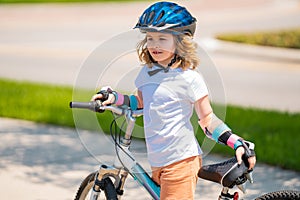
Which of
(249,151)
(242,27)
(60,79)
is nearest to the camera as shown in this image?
(249,151)

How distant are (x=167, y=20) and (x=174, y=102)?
15.0 inches

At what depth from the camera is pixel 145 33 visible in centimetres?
A: 351

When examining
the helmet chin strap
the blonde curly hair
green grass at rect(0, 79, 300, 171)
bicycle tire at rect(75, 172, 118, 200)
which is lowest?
green grass at rect(0, 79, 300, 171)

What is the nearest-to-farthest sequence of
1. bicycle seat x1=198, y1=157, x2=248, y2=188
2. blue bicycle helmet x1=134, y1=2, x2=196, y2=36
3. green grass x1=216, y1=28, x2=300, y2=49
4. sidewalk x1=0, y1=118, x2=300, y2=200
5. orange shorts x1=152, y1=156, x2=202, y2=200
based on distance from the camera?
bicycle seat x1=198, y1=157, x2=248, y2=188 < blue bicycle helmet x1=134, y1=2, x2=196, y2=36 < orange shorts x1=152, y1=156, x2=202, y2=200 < sidewalk x1=0, y1=118, x2=300, y2=200 < green grass x1=216, y1=28, x2=300, y2=49

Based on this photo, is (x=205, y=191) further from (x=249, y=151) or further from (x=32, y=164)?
(x=249, y=151)

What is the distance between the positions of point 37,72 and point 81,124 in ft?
32.3

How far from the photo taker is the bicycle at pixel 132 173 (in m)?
3.29

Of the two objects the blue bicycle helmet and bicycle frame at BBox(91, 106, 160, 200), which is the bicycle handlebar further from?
the blue bicycle helmet

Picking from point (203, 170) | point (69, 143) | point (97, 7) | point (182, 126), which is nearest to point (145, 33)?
point (182, 126)

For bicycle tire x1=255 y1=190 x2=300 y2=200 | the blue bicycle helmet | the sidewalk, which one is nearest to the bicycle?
bicycle tire x1=255 y1=190 x2=300 y2=200

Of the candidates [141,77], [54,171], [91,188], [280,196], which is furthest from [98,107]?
[54,171]

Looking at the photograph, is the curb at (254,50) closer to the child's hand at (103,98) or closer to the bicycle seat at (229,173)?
the child's hand at (103,98)

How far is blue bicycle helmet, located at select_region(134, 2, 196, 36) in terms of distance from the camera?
3.42 meters

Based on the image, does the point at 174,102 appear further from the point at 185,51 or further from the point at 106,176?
the point at 106,176
